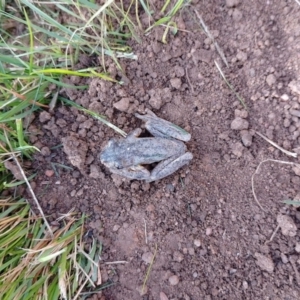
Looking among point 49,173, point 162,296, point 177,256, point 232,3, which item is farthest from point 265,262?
point 232,3

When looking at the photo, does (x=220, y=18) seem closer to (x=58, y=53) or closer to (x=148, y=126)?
(x=148, y=126)

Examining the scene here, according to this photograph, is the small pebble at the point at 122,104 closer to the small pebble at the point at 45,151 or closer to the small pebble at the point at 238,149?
the small pebble at the point at 45,151

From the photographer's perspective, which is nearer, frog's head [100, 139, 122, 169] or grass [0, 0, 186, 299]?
grass [0, 0, 186, 299]

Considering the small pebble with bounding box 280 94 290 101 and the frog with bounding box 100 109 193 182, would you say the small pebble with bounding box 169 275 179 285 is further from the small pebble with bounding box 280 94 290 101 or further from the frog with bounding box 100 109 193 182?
the small pebble with bounding box 280 94 290 101

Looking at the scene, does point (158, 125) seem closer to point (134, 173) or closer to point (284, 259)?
point (134, 173)

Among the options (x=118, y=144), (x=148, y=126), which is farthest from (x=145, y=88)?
(x=118, y=144)

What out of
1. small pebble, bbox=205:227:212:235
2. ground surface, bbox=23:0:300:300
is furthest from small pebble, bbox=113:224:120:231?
small pebble, bbox=205:227:212:235
